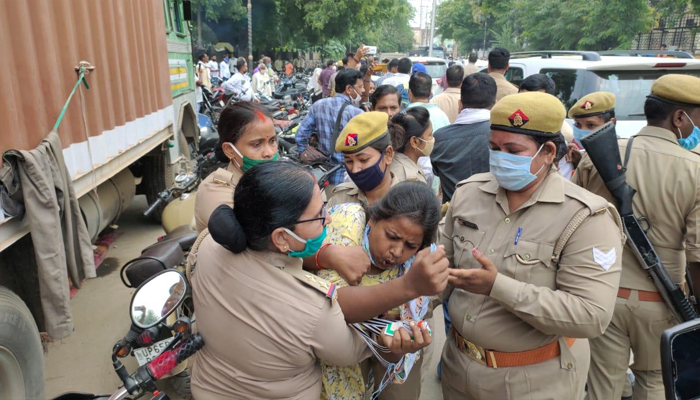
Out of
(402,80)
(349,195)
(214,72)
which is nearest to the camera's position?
(349,195)

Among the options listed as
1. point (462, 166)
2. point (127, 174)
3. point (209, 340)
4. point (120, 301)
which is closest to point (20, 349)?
point (209, 340)

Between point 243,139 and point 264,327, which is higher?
point 243,139

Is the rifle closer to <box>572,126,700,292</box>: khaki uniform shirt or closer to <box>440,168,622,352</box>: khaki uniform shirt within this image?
<box>572,126,700,292</box>: khaki uniform shirt

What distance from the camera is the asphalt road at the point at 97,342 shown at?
10.2 feet

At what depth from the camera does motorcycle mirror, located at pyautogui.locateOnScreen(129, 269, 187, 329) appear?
1.57 meters

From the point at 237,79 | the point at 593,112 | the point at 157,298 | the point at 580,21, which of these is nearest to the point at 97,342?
the point at 157,298

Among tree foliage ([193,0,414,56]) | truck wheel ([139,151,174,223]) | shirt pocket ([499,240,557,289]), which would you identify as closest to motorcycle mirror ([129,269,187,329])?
shirt pocket ([499,240,557,289])

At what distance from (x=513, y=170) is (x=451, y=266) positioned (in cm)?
48

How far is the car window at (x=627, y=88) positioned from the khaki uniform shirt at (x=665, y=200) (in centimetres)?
298

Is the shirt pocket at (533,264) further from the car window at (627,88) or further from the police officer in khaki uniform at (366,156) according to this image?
the car window at (627,88)

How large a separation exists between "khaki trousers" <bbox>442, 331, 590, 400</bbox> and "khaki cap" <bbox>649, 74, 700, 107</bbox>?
1.26 meters

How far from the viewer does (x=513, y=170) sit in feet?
5.61

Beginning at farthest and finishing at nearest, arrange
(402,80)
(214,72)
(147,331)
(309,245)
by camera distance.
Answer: (214,72) → (402,80) → (147,331) → (309,245)

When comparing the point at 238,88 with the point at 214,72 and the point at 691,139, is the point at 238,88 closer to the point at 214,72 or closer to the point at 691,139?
the point at 214,72
